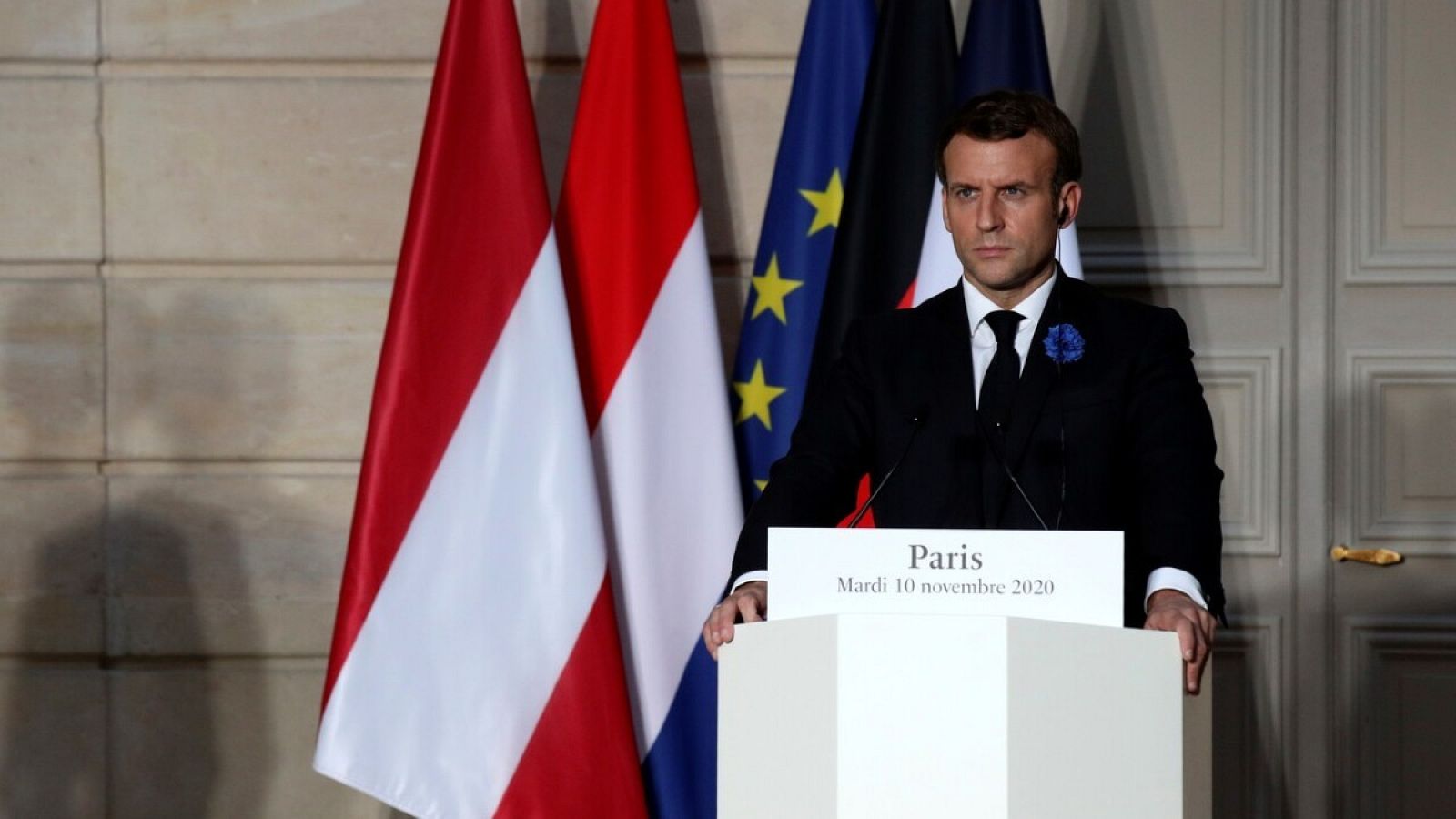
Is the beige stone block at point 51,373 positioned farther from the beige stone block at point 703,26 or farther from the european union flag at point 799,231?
the european union flag at point 799,231

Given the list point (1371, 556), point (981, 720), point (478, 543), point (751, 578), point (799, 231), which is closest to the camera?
point (981, 720)

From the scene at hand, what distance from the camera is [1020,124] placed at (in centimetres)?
253

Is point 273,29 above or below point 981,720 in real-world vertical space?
above

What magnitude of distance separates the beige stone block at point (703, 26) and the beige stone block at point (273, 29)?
10.1 inches

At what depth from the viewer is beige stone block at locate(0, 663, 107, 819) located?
4184mm

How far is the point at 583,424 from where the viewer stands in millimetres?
3598

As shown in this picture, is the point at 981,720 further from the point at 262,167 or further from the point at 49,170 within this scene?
the point at 49,170

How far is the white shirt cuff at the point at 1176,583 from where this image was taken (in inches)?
87.4

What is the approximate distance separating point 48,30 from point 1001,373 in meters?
2.83

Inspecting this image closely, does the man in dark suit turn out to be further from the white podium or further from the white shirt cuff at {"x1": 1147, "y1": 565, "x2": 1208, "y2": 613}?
the white podium

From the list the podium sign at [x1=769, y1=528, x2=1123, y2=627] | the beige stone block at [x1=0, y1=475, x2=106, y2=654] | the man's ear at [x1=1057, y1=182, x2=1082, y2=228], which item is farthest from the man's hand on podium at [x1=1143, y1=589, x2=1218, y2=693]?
the beige stone block at [x1=0, y1=475, x2=106, y2=654]

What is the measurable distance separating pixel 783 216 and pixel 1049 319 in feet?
4.53

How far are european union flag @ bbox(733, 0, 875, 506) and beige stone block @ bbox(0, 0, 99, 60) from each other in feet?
5.88

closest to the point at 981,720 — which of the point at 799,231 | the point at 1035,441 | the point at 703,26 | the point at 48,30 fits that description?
the point at 1035,441
